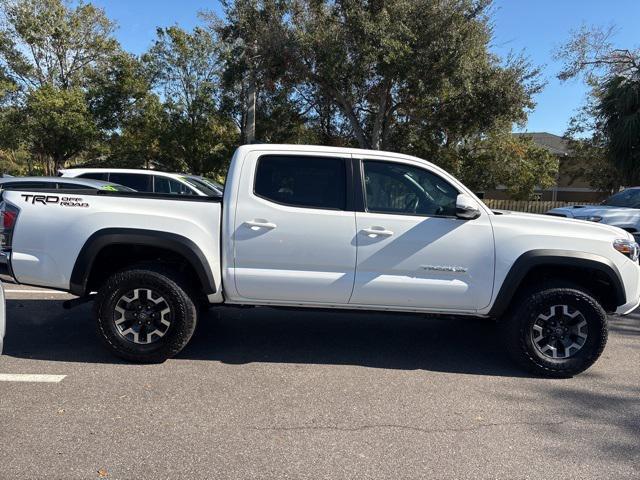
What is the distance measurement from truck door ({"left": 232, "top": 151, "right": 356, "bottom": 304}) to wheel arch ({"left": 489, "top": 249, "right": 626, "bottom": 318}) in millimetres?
1368

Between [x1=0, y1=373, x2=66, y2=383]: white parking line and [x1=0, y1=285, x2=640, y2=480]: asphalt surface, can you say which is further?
[x1=0, y1=373, x2=66, y2=383]: white parking line

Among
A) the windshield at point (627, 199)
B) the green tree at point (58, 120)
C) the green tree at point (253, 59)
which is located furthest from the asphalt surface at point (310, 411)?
the green tree at point (58, 120)

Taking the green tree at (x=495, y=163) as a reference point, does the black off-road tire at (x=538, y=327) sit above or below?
below

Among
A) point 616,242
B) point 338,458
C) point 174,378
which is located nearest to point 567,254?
point 616,242

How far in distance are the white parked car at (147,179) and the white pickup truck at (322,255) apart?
7.44m

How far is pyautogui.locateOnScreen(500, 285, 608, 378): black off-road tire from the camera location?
15.2 ft

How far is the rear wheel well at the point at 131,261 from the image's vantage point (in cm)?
478

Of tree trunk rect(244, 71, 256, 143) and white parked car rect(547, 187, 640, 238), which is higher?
tree trunk rect(244, 71, 256, 143)

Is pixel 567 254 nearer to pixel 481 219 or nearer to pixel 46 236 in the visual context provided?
pixel 481 219

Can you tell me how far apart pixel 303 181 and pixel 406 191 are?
0.95 m

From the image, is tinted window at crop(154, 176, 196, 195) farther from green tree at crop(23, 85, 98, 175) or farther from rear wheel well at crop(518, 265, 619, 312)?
green tree at crop(23, 85, 98, 175)

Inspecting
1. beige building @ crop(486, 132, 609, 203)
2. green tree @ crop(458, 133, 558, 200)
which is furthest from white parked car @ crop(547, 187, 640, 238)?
beige building @ crop(486, 132, 609, 203)

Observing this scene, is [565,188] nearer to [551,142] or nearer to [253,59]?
[551,142]

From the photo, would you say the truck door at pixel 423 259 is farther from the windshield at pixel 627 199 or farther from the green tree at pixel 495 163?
the green tree at pixel 495 163
